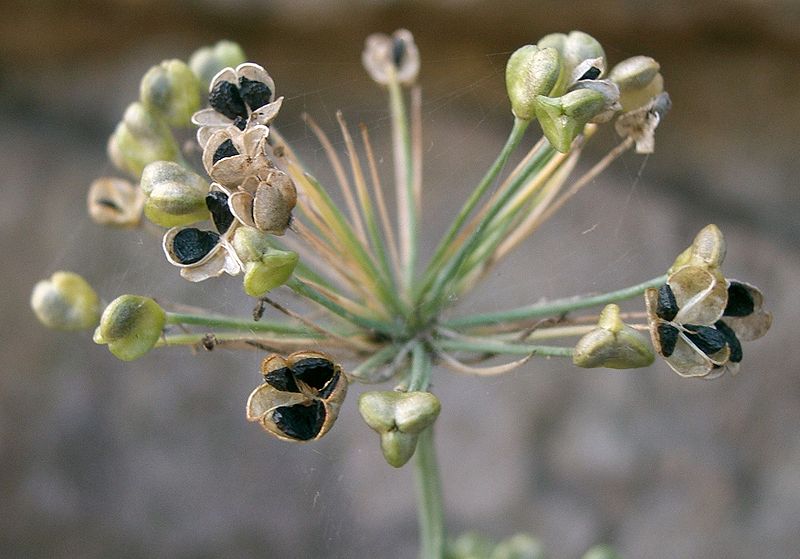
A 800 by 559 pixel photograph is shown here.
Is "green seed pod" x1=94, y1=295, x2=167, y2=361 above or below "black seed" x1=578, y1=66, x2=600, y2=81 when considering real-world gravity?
below

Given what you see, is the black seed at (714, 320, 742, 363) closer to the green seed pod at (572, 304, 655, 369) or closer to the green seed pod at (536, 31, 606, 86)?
the green seed pod at (572, 304, 655, 369)

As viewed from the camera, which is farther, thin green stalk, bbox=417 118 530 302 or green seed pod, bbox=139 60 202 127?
green seed pod, bbox=139 60 202 127

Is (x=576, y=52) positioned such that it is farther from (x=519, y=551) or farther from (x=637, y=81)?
(x=519, y=551)

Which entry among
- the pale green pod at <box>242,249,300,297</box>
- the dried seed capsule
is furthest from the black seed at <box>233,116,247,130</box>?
the dried seed capsule

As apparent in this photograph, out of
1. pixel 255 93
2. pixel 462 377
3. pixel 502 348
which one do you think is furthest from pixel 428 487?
pixel 462 377

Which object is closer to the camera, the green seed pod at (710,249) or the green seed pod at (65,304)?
the green seed pod at (710,249)

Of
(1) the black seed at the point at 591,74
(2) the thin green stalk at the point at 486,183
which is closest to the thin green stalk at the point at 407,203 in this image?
(2) the thin green stalk at the point at 486,183

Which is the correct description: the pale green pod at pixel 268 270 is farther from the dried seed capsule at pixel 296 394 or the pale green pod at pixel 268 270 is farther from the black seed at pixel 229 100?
the black seed at pixel 229 100
